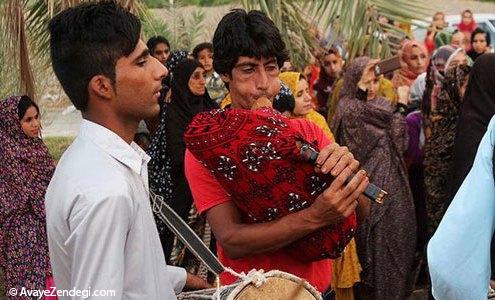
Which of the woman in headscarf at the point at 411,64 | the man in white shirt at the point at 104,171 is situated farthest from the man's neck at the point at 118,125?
the woman in headscarf at the point at 411,64

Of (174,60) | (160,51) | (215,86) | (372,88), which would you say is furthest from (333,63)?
(174,60)

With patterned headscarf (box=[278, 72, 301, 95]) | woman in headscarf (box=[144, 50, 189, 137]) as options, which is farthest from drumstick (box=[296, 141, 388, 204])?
woman in headscarf (box=[144, 50, 189, 137])

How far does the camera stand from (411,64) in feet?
25.4

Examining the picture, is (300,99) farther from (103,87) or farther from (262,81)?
(103,87)

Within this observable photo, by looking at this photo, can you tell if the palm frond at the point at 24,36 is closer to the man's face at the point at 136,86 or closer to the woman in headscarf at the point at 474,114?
the woman in headscarf at the point at 474,114

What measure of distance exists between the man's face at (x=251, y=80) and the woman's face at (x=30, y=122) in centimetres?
285

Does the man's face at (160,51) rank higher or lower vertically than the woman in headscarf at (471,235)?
lower

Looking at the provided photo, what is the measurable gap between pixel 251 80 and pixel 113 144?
86cm

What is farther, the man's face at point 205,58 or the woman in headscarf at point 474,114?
the man's face at point 205,58

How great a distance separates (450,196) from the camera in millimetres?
4547

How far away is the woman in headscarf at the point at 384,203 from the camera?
5461 millimetres

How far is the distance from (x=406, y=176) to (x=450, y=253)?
11.6 ft

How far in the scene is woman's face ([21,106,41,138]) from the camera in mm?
5555

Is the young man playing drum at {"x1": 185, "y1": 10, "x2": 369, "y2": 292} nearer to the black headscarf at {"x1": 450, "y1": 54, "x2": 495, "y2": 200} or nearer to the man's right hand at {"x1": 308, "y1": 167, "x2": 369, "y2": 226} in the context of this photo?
the man's right hand at {"x1": 308, "y1": 167, "x2": 369, "y2": 226}
